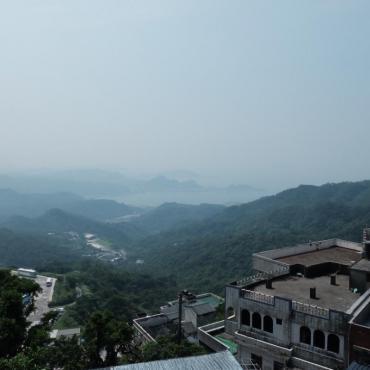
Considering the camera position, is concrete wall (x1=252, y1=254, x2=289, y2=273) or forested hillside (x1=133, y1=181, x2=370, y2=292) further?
forested hillside (x1=133, y1=181, x2=370, y2=292)

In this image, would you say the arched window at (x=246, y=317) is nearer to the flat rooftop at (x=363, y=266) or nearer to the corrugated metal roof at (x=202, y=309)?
the flat rooftop at (x=363, y=266)

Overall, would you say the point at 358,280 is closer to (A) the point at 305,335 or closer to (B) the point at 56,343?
(A) the point at 305,335

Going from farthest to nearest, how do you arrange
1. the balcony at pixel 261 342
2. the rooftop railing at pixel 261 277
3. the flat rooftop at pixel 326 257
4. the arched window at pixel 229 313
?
the flat rooftop at pixel 326 257, the rooftop railing at pixel 261 277, the arched window at pixel 229 313, the balcony at pixel 261 342

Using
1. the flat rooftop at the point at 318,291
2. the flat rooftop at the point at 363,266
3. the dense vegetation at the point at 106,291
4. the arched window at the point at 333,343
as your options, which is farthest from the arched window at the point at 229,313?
the dense vegetation at the point at 106,291

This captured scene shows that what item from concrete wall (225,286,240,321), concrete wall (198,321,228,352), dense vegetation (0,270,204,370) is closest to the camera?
dense vegetation (0,270,204,370)

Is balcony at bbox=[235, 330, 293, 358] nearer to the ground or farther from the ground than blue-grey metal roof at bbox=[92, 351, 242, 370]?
nearer to the ground

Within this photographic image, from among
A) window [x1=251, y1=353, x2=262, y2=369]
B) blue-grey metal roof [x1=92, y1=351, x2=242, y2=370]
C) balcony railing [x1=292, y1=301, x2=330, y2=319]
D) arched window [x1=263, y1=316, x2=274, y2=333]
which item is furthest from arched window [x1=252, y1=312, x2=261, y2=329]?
blue-grey metal roof [x1=92, y1=351, x2=242, y2=370]

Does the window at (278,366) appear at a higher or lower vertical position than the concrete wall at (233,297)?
lower

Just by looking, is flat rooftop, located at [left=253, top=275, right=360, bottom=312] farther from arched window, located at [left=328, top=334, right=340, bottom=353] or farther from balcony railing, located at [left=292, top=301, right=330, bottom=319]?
arched window, located at [left=328, top=334, right=340, bottom=353]
